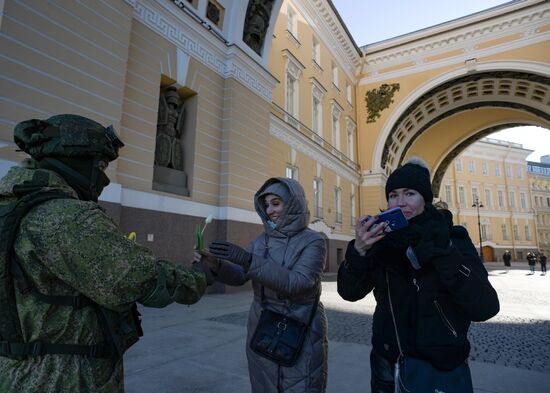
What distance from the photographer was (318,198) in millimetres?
16766

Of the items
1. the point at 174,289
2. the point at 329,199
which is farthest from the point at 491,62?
→ the point at 174,289

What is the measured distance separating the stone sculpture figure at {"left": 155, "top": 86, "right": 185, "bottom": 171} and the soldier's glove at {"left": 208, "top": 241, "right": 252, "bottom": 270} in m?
7.13

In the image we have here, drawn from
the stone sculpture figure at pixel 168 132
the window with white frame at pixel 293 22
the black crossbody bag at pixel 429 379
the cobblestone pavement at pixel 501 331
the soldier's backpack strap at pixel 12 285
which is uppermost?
the window with white frame at pixel 293 22

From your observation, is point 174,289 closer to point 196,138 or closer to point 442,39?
point 196,138

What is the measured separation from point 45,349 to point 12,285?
0.24 meters

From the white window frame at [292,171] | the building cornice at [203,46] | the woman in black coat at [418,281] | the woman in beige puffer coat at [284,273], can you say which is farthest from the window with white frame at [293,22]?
the woman in black coat at [418,281]

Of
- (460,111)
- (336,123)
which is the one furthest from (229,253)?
(460,111)

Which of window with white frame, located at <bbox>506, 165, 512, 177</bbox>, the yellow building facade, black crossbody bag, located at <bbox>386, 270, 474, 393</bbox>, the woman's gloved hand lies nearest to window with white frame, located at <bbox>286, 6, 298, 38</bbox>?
the woman's gloved hand

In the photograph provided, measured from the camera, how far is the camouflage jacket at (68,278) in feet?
3.53

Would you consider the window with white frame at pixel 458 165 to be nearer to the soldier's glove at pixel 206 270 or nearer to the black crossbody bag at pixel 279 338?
the black crossbody bag at pixel 279 338

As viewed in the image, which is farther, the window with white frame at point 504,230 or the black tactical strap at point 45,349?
the window with white frame at point 504,230

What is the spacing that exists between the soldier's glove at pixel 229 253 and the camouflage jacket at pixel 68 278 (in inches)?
16.8

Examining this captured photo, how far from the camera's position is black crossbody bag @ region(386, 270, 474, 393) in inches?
57.6

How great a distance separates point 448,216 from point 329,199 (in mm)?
15942
